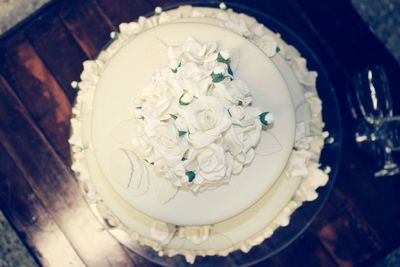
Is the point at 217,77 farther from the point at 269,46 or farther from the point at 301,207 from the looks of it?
the point at 301,207

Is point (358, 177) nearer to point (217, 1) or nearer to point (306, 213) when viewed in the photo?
point (306, 213)

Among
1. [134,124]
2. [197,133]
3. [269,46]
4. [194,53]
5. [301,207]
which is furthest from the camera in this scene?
[301,207]

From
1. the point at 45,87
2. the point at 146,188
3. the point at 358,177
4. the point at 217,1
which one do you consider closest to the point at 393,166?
the point at 358,177

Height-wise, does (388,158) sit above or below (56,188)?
below

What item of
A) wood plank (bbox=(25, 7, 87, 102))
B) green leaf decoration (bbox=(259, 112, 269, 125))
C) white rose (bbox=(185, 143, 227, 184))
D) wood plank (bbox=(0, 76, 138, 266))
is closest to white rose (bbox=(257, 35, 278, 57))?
green leaf decoration (bbox=(259, 112, 269, 125))

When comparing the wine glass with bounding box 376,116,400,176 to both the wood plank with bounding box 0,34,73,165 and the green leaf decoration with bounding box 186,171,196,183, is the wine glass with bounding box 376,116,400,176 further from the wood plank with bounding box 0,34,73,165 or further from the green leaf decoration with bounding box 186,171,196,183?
the wood plank with bounding box 0,34,73,165

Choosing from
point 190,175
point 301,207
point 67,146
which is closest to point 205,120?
point 190,175

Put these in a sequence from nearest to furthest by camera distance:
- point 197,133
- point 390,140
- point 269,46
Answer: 1. point 197,133
2. point 269,46
3. point 390,140

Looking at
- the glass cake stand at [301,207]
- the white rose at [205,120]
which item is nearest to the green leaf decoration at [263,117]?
the white rose at [205,120]
